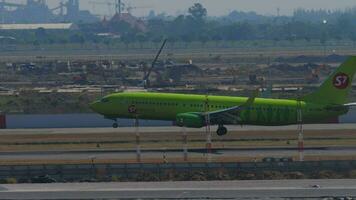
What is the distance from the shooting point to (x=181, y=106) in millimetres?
73625

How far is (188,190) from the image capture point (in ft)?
158

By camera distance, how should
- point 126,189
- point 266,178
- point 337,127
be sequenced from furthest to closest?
1. point 337,127
2. point 266,178
3. point 126,189

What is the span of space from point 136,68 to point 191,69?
42.5 feet

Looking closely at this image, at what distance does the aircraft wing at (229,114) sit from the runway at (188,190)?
68.7ft

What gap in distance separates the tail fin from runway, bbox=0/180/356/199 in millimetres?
21631

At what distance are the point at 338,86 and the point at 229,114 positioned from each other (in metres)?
7.54

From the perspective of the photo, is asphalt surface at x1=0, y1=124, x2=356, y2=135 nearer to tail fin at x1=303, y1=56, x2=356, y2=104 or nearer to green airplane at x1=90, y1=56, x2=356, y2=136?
green airplane at x1=90, y1=56, x2=356, y2=136

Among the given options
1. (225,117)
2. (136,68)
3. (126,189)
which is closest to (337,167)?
(126,189)

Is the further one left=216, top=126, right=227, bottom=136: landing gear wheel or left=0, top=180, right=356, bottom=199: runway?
left=216, top=126, right=227, bottom=136: landing gear wheel

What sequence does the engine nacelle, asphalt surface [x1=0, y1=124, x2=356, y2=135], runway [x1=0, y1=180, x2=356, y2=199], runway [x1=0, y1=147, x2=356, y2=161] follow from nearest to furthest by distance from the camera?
runway [x1=0, y1=180, x2=356, y2=199] < runway [x1=0, y1=147, x2=356, y2=161] < the engine nacelle < asphalt surface [x1=0, y1=124, x2=356, y2=135]

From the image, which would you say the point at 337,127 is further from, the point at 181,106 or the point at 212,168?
the point at 212,168

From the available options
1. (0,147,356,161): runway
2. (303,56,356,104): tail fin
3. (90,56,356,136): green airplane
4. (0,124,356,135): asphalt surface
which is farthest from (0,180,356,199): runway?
(0,124,356,135): asphalt surface

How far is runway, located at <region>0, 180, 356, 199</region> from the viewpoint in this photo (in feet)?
151

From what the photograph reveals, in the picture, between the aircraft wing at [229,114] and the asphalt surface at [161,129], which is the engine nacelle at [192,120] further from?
the asphalt surface at [161,129]
